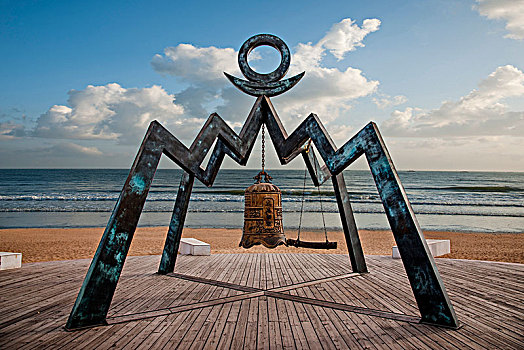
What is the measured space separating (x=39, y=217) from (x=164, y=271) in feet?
63.3

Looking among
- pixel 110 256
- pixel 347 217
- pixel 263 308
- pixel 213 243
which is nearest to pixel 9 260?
pixel 110 256

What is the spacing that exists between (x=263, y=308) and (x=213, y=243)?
29.5 ft

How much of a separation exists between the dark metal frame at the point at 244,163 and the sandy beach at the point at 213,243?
6.05m

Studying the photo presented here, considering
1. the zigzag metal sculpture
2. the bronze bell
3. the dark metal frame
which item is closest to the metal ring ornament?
the zigzag metal sculpture

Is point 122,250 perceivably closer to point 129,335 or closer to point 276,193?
point 129,335

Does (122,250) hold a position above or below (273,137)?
below

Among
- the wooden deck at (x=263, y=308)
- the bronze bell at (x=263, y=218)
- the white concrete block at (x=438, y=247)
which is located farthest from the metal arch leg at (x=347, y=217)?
the white concrete block at (x=438, y=247)

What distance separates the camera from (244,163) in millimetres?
5730

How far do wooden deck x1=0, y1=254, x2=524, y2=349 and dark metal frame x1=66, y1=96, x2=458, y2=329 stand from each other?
0.27m

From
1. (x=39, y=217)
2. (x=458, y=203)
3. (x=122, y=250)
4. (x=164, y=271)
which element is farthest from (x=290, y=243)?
(x=458, y=203)

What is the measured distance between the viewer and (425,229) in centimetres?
1853

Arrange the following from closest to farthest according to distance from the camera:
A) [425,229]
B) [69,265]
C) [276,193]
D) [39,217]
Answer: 1. [276,193]
2. [69,265]
3. [425,229]
4. [39,217]

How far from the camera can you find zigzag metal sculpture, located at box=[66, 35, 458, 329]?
3867mm

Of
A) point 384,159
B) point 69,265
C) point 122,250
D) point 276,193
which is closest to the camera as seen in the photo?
point 122,250
